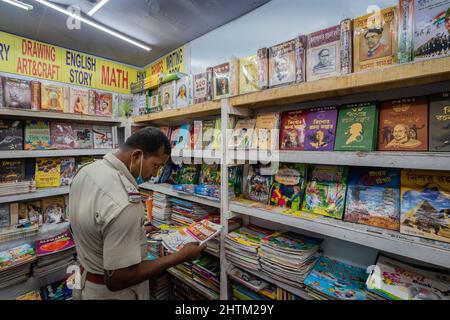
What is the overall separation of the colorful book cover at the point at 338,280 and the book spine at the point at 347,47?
120 cm

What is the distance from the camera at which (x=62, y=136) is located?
8.64ft

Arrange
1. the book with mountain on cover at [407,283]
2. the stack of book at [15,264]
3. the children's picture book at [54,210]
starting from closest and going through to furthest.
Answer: the book with mountain on cover at [407,283] → the stack of book at [15,264] → the children's picture book at [54,210]

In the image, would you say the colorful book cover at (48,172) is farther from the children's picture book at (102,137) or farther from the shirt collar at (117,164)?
the shirt collar at (117,164)

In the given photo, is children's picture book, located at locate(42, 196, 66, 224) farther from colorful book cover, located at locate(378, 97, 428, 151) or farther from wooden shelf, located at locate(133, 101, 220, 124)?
Result: colorful book cover, located at locate(378, 97, 428, 151)

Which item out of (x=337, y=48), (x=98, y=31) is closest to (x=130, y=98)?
(x=98, y=31)

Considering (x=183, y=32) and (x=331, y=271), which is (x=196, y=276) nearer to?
(x=331, y=271)

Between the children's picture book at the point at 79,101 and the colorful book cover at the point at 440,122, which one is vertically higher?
the children's picture book at the point at 79,101

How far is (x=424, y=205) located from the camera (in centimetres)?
108

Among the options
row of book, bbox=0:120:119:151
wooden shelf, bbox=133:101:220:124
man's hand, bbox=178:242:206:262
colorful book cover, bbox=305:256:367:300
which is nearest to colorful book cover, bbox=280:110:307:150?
wooden shelf, bbox=133:101:220:124

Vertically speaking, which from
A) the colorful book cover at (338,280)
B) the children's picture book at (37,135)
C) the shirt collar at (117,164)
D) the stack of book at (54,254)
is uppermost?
the children's picture book at (37,135)

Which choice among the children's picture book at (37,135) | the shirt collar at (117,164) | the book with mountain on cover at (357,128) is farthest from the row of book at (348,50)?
the children's picture book at (37,135)

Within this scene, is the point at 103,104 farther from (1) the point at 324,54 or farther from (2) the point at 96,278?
(1) the point at 324,54

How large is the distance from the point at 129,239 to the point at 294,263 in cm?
97

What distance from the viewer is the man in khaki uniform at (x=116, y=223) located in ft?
3.51
